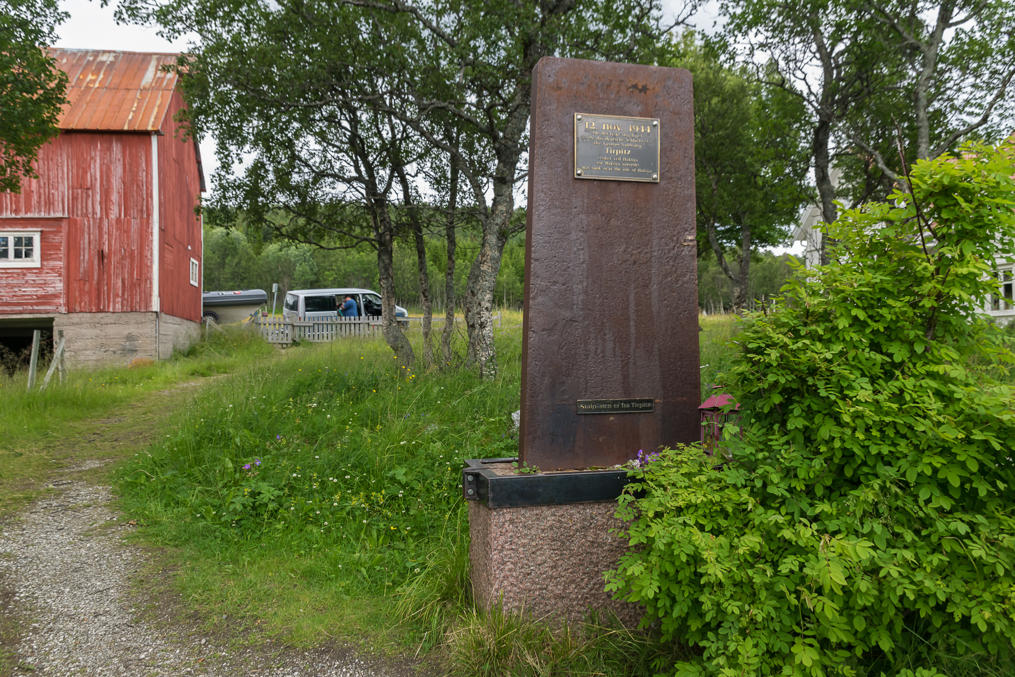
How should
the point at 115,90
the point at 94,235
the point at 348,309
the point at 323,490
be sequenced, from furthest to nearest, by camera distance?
1. the point at 348,309
2. the point at 115,90
3. the point at 94,235
4. the point at 323,490

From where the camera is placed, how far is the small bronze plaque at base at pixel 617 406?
11.1ft

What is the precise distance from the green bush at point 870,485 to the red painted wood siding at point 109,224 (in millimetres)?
16159

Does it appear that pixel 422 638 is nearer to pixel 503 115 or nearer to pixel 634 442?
pixel 634 442

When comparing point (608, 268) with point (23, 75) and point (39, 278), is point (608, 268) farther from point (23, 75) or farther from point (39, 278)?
point (39, 278)

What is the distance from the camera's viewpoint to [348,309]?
924 inches

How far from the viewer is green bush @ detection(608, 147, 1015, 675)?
2.30 metres

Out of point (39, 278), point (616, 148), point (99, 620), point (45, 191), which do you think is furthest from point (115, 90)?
point (616, 148)

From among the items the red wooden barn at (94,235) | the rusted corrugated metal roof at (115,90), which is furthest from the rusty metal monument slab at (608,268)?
the rusted corrugated metal roof at (115,90)

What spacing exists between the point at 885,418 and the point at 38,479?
6.86 m

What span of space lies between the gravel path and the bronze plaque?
2.71 meters

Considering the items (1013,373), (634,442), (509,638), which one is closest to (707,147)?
(1013,373)

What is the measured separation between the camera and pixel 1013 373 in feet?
18.7

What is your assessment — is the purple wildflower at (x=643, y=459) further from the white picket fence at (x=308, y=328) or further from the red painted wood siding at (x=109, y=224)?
the white picket fence at (x=308, y=328)

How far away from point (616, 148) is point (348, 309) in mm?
21072
